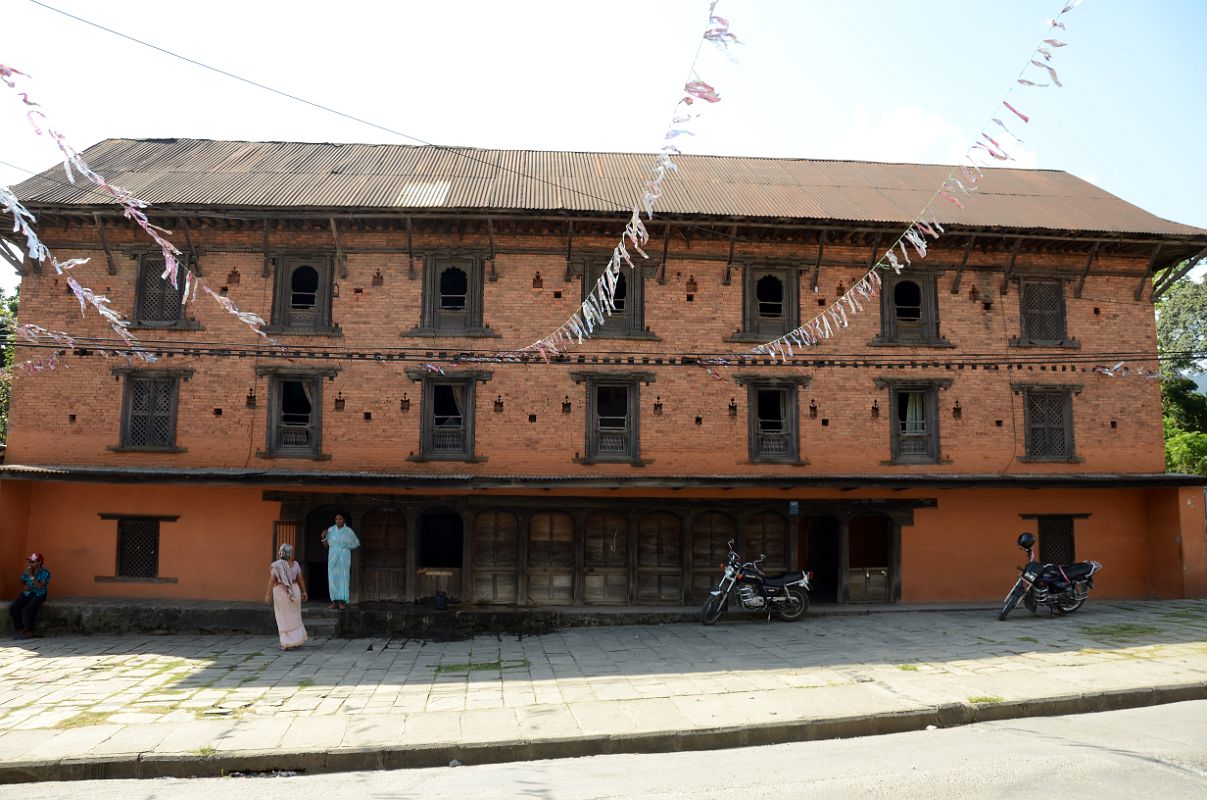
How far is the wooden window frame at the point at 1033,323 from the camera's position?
54.7 feet

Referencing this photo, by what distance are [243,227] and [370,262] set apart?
9.04 ft

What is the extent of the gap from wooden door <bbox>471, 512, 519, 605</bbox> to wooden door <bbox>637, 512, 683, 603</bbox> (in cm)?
265

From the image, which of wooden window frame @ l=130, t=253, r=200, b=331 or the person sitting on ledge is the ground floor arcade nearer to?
the person sitting on ledge

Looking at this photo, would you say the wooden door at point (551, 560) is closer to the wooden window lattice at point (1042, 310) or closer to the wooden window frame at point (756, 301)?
the wooden window frame at point (756, 301)

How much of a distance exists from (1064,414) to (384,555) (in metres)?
15.4

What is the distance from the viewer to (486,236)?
15.9 m


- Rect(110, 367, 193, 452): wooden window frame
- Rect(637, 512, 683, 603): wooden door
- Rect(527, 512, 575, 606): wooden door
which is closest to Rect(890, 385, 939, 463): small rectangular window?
Rect(637, 512, 683, 603): wooden door

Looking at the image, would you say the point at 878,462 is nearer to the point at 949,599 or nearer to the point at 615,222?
the point at 949,599

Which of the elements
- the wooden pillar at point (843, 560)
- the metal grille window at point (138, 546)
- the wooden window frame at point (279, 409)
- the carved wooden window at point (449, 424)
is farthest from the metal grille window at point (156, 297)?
the wooden pillar at point (843, 560)

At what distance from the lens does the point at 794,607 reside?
569 inches

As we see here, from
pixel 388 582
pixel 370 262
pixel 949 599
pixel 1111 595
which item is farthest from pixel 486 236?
pixel 1111 595

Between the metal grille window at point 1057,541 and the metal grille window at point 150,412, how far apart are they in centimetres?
1906

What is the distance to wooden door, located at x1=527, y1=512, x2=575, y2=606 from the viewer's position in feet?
50.6

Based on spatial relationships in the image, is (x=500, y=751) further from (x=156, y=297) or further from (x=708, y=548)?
(x=156, y=297)
